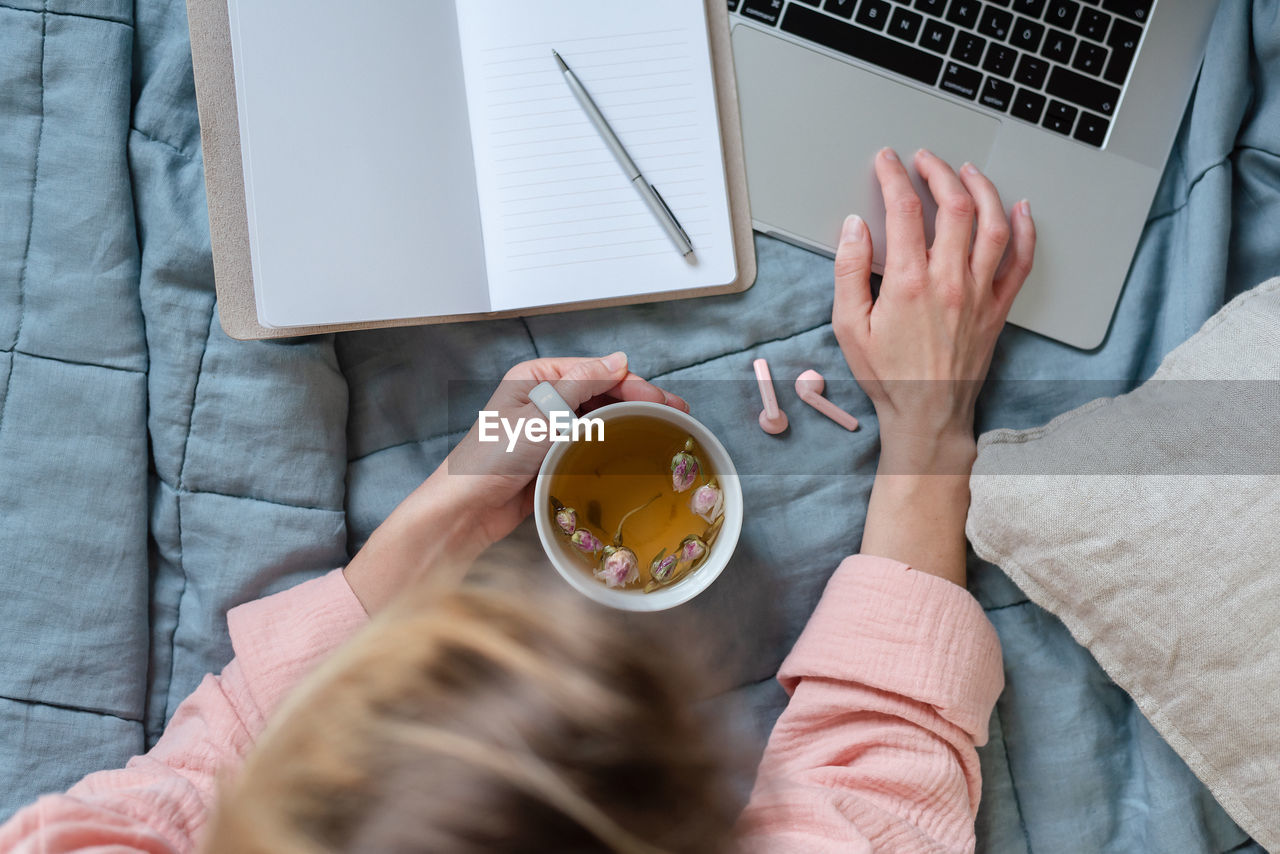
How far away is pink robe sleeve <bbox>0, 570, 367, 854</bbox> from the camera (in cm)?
54

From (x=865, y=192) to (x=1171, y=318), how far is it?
28 centimetres

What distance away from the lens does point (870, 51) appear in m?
0.68

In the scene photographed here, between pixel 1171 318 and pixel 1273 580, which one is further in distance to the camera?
pixel 1171 318

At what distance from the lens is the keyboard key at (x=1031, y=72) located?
2.24ft

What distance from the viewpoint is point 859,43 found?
2.23ft

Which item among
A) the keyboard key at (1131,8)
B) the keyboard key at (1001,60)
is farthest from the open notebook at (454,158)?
the keyboard key at (1131,8)

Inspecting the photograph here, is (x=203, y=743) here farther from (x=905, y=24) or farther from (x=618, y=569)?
(x=905, y=24)

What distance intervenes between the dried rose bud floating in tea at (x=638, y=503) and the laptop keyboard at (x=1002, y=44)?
0.36 m

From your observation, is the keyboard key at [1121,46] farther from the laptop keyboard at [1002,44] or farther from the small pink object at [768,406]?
the small pink object at [768,406]

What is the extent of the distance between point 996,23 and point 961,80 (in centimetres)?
5

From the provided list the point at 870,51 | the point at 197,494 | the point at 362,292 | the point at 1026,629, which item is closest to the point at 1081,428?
the point at 1026,629

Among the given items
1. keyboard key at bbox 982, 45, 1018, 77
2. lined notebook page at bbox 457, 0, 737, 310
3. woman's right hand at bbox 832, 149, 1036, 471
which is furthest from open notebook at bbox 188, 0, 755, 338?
keyboard key at bbox 982, 45, 1018, 77

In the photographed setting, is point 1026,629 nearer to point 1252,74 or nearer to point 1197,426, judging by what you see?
point 1197,426

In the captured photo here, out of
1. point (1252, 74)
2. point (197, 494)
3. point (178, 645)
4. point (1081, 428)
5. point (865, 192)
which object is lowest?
point (178, 645)
